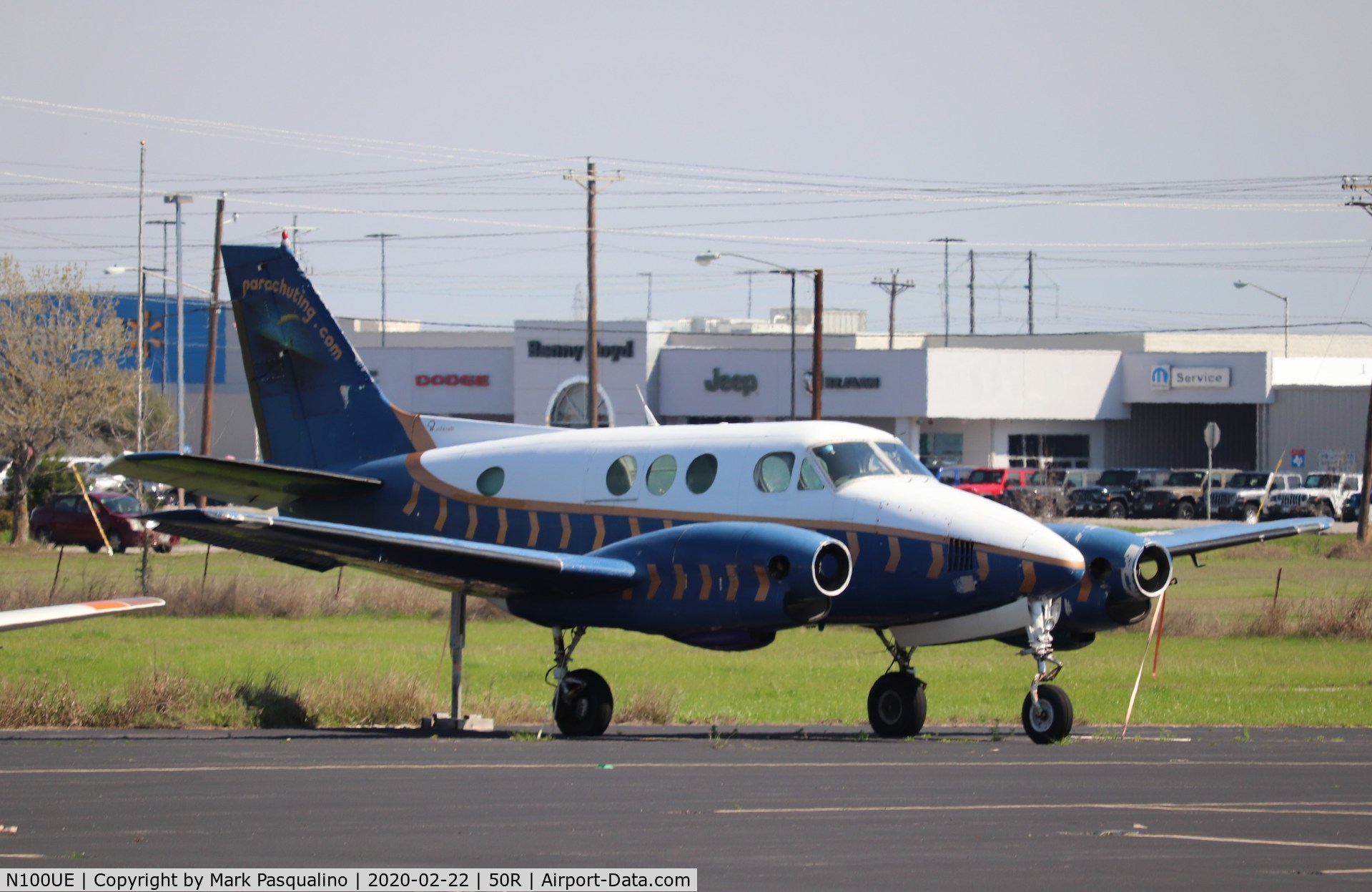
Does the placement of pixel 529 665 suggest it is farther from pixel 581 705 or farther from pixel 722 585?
pixel 722 585

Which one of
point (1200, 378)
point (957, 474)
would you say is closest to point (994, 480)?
point (957, 474)

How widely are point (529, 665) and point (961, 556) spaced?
12.7m

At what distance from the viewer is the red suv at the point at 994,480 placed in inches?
2798

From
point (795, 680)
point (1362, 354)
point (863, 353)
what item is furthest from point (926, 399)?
point (795, 680)

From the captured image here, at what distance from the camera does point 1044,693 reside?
53.1 feet

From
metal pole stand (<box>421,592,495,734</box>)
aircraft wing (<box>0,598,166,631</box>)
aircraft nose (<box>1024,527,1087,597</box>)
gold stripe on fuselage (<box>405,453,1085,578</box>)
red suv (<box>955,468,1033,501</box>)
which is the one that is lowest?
metal pole stand (<box>421,592,495,734</box>)

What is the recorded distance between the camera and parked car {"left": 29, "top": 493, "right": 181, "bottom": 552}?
170 ft

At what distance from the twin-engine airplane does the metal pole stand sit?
Answer: 2.41ft

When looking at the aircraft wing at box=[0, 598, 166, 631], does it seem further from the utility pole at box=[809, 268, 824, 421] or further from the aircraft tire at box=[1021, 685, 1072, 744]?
the utility pole at box=[809, 268, 824, 421]

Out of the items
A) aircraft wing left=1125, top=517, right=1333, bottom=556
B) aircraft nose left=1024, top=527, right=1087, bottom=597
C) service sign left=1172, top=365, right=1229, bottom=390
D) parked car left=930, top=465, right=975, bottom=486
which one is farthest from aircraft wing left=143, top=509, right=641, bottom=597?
service sign left=1172, top=365, right=1229, bottom=390

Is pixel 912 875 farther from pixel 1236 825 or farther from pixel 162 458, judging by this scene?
pixel 162 458

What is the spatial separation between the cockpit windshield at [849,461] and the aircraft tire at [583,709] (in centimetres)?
326

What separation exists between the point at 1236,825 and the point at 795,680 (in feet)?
51.4

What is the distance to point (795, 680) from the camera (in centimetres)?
2598
